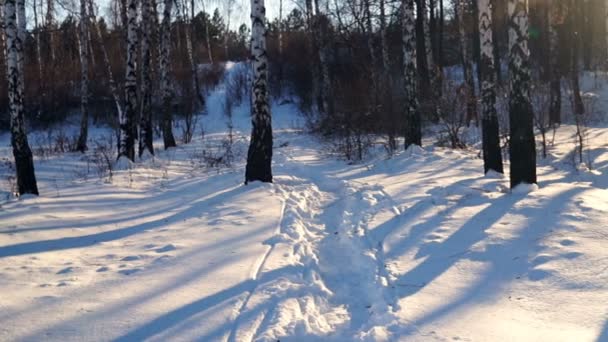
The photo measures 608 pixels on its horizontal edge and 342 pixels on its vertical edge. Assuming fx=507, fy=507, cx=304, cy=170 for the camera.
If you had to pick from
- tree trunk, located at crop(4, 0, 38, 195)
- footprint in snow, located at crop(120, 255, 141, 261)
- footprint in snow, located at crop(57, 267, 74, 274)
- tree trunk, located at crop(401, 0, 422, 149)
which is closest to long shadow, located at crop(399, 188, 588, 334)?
footprint in snow, located at crop(120, 255, 141, 261)

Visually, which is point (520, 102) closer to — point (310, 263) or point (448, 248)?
point (448, 248)

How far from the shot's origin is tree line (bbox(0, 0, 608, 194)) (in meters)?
9.20

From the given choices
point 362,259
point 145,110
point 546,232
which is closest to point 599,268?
point 546,232

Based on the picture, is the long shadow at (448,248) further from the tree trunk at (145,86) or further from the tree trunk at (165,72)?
the tree trunk at (165,72)

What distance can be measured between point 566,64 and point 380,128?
13.7 meters

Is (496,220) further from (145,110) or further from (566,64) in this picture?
(566,64)

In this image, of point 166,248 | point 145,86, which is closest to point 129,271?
point 166,248

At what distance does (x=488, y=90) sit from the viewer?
934 centimetres

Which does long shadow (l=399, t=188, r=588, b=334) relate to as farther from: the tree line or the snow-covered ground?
the tree line

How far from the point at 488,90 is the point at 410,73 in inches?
153

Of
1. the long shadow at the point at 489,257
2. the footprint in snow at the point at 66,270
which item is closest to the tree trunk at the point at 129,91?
the footprint in snow at the point at 66,270

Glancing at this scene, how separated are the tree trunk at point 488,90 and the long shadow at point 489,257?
2.94m

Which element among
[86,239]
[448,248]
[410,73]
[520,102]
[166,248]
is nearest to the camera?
[448,248]

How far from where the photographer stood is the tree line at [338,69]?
920 cm
